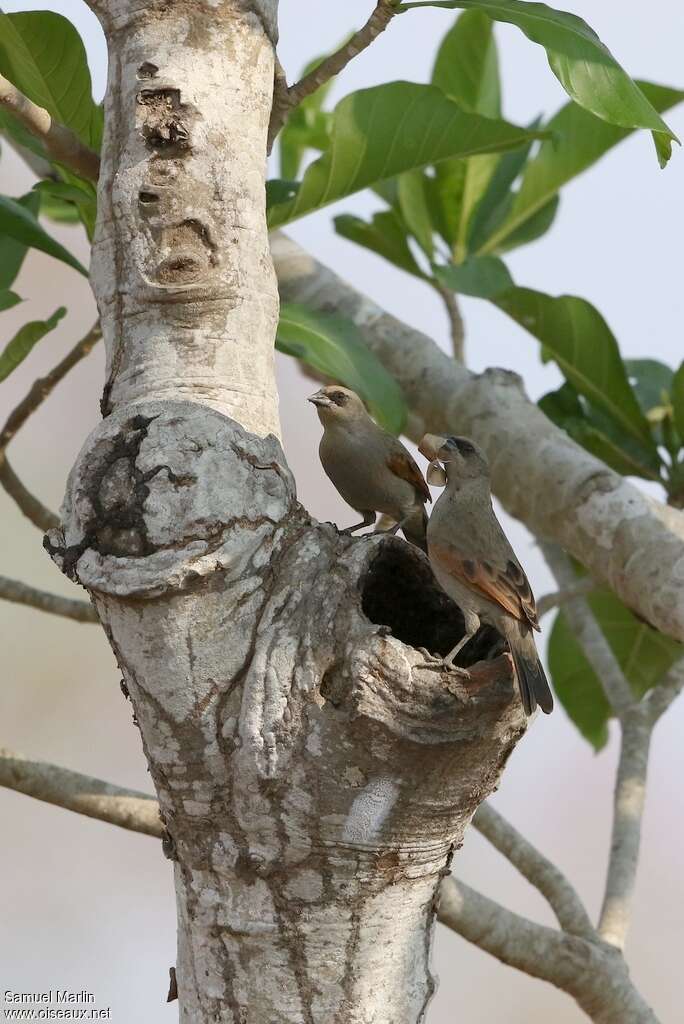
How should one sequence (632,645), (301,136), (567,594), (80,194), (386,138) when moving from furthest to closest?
1. (301,136)
2. (632,645)
3. (567,594)
4. (386,138)
5. (80,194)

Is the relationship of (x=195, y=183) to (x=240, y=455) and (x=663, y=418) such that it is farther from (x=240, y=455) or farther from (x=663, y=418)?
(x=663, y=418)

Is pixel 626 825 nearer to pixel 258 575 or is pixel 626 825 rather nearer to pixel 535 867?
pixel 535 867

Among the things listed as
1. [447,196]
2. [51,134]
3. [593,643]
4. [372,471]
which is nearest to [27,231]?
[51,134]

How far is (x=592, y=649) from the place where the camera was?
126 inches

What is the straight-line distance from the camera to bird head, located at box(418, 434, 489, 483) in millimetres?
2262

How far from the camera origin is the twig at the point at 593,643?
3.06 m

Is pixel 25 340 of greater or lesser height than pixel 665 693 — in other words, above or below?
above

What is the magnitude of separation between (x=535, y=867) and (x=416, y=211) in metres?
1.97

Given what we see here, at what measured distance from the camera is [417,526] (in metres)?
2.83

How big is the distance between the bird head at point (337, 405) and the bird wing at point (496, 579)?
3.05 ft

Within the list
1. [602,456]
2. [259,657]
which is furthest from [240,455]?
[602,456]

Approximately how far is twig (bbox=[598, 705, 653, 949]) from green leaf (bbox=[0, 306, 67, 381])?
1.69m

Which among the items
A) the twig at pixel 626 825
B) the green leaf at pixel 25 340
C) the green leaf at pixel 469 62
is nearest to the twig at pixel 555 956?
the twig at pixel 626 825

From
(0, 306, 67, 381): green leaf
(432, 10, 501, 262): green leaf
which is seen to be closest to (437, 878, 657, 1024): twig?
(0, 306, 67, 381): green leaf
